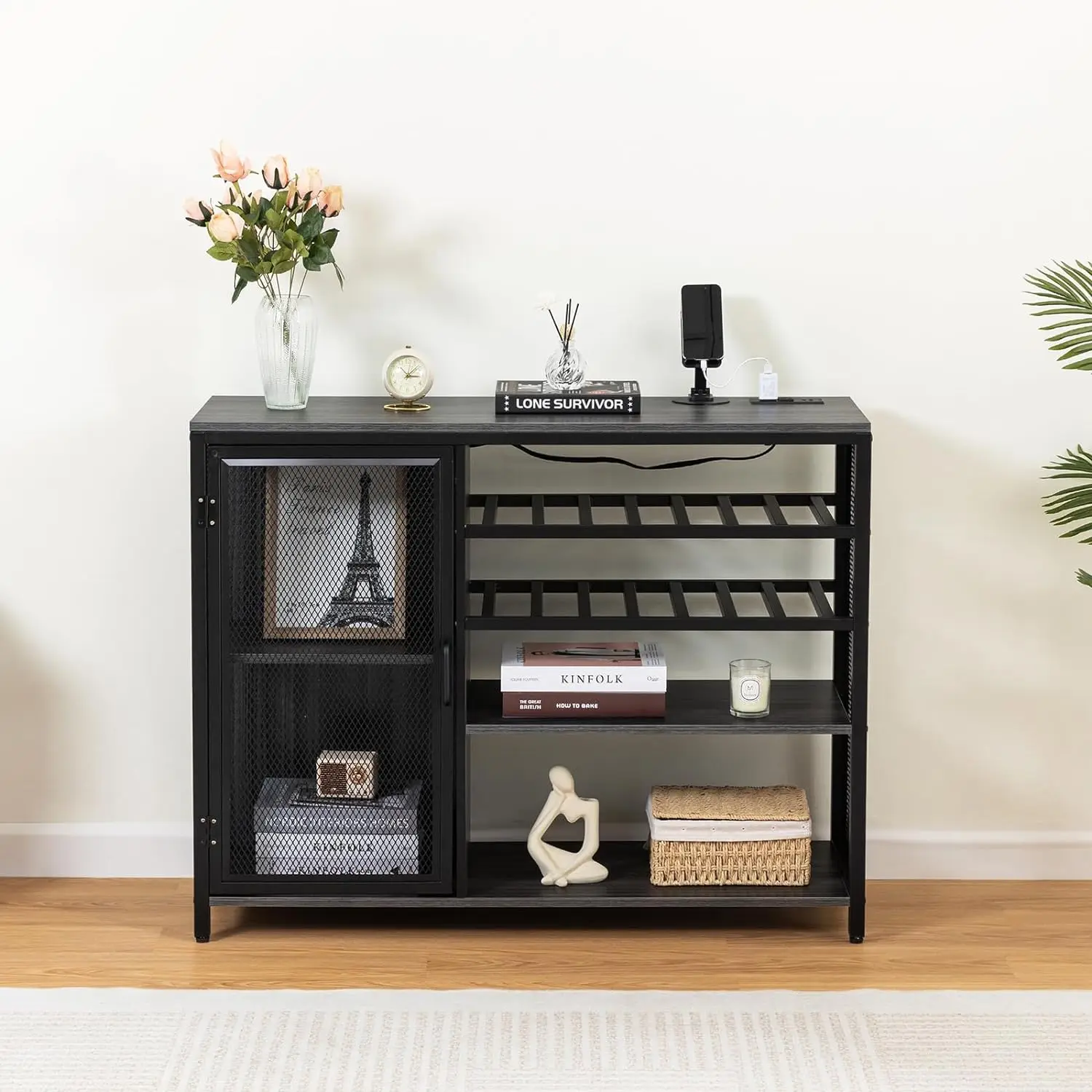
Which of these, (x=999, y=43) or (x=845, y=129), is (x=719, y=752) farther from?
(x=999, y=43)

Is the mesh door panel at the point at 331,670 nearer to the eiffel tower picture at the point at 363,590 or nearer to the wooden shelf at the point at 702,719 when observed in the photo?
the eiffel tower picture at the point at 363,590

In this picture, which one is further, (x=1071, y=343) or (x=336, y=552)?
(x=336, y=552)

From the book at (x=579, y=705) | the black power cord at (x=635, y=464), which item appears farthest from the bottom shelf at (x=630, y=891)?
the black power cord at (x=635, y=464)

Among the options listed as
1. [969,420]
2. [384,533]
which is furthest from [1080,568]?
[384,533]

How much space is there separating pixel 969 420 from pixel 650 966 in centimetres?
122

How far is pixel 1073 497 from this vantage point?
2.71m

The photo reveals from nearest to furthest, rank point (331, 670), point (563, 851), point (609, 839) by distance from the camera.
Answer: point (331, 670)
point (563, 851)
point (609, 839)

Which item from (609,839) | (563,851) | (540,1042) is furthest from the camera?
(609,839)

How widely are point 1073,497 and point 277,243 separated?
1525 millimetres

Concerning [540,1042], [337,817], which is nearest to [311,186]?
[337,817]

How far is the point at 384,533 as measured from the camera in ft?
8.55

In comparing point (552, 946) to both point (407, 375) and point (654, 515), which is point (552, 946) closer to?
point (654, 515)

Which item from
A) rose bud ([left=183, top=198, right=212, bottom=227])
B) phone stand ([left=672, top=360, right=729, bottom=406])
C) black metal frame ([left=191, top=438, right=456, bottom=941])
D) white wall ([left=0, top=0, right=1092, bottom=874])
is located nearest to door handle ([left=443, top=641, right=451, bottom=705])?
black metal frame ([left=191, top=438, right=456, bottom=941])

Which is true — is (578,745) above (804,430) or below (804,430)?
below
